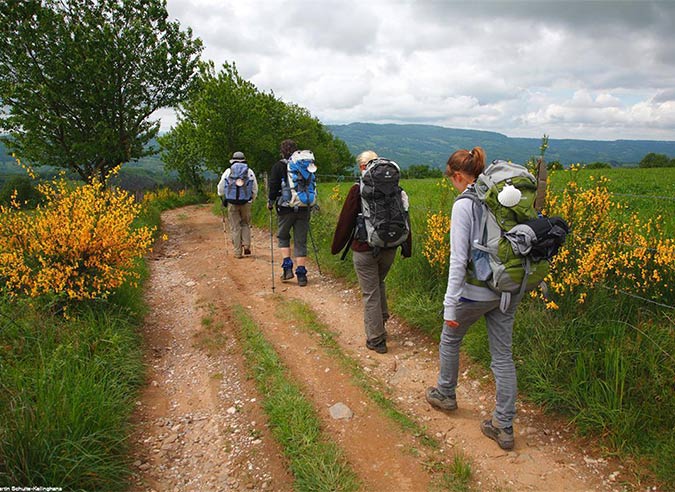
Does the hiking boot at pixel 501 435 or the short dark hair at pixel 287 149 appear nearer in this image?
the hiking boot at pixel 501 435

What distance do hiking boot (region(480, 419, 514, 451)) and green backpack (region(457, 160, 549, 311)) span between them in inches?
43.9

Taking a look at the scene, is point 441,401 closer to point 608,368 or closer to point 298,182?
point 608,368

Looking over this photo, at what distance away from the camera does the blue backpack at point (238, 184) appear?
9320 mm

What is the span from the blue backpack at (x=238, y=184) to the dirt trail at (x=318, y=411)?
10.7 ft

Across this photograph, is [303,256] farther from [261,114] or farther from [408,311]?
[261,114]

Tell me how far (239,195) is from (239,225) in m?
0.77

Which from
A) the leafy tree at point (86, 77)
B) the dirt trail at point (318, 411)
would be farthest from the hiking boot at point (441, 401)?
the leafy tree at point (86, 77)

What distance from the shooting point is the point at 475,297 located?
3.29m

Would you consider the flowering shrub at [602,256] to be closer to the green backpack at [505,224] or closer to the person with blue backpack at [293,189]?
the green backpack at [505,224]

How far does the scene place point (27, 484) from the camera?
8.98ft

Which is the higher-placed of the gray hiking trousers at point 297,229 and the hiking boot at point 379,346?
the gray hiking trousers at point 297,229

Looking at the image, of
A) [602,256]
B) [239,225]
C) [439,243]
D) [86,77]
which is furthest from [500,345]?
[86,77]

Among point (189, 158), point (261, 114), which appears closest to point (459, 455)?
point (261, 114)

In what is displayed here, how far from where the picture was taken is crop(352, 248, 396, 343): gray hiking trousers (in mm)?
4961
